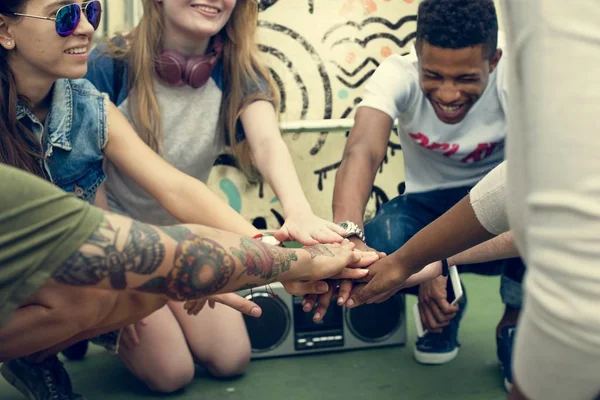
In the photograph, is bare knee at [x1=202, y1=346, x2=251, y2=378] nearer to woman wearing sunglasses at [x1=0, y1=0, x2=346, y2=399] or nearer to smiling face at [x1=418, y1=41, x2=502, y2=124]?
woman wearing sunglasses at [x1=0, y1=0, x2=346, y2=399]

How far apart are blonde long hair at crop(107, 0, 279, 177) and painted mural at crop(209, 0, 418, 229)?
3.50 feet

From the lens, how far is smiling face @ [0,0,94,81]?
1848mm

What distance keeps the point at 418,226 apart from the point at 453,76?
19.6 inches

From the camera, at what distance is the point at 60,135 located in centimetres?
195

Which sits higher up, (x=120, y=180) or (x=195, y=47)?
(x=195, y=47)

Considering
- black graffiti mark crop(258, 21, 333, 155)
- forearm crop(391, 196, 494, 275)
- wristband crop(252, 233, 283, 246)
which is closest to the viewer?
forearm crop(391, 196, 494, 275)

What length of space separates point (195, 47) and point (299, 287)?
0.77m

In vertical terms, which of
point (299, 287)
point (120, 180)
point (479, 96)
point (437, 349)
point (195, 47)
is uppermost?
point (195, 47)

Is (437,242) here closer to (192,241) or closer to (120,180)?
(192,241)

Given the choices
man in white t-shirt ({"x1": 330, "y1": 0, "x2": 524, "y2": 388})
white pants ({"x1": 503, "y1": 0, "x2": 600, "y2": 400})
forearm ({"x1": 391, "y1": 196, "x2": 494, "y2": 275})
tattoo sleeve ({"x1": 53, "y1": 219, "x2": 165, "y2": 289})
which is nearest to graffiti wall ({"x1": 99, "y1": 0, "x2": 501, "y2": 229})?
man in white t-shirt ({"x1": 330, "y1": 0, "x2": 524, "y2": 388})

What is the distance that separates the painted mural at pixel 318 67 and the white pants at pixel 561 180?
8.81 feet

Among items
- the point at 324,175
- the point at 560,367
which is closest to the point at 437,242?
the point at 560,367

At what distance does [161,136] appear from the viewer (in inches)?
91.3

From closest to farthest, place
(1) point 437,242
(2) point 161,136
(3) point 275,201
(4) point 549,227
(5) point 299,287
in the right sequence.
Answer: (4) point 549,227, (1) point 437,242, (5) point 299,287, (2) point 161,136, (3) point 275,201
